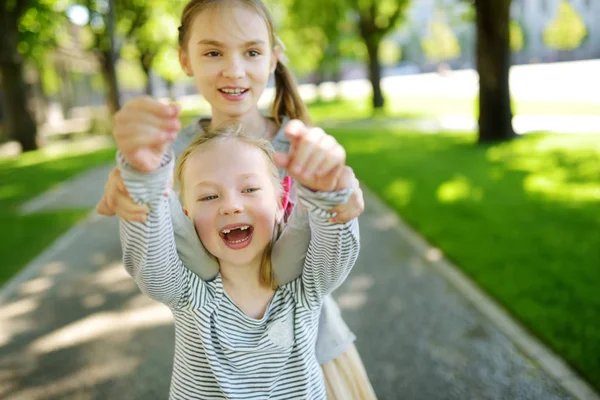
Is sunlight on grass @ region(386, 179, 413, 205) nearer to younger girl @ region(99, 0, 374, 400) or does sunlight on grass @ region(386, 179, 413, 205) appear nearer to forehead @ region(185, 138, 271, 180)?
younger girl @ region(99, 0, 374, 400)

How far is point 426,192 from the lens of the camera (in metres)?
8.21

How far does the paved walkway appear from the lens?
3.41 m

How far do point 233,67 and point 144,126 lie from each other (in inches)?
35.6

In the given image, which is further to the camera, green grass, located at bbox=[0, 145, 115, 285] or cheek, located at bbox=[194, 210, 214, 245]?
green grass, located at bbox=[0, 145, 115, 285]

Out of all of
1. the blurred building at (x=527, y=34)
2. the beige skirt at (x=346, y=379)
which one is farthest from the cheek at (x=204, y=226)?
the blurred building at (x=527, y=34)

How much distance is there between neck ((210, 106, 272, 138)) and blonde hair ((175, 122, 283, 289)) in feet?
1.32

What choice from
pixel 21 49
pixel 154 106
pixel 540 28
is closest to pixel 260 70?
pixel 154 106

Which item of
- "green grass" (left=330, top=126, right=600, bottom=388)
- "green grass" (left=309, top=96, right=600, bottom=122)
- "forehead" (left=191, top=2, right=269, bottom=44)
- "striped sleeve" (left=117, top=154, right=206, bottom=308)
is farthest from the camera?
"green grass" (left=309, top=96, right=600, bottom=122)

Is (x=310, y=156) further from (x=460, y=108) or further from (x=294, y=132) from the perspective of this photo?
(x=460, y=108)

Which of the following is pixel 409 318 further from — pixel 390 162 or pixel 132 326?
pixel 390 162

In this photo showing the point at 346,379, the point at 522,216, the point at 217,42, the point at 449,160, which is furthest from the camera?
the point at 449,160

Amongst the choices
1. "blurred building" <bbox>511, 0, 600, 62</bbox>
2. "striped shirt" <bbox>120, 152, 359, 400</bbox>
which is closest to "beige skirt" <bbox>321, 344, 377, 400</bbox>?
"striped shirt" <bbox>120, 152, 359, 400</bbox>

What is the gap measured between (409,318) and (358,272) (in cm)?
115

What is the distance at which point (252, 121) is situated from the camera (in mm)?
2266
